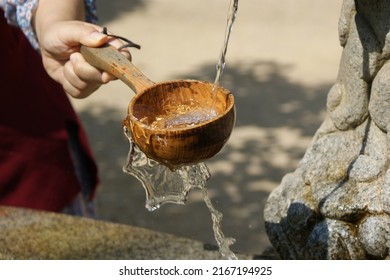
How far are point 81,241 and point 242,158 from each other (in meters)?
2.31

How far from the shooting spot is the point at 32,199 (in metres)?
2.85

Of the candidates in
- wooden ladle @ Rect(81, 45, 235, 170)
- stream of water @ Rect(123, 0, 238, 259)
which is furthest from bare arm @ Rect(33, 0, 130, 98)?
stream of water @ Rect(123, 0, 238, 259)

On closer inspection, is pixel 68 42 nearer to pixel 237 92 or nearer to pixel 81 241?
pixel 81 241

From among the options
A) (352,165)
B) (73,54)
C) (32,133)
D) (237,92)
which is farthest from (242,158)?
(352,165)

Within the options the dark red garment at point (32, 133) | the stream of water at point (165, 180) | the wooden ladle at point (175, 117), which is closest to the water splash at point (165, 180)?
the stream of water at point (165, 180)

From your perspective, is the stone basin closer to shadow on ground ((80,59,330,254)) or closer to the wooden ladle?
the wooden ladle

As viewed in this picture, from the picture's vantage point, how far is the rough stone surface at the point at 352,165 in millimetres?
1913

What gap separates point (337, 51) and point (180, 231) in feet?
7.01

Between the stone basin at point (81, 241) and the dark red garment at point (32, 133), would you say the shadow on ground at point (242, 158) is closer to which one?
the dark red garment at point (32, 133)

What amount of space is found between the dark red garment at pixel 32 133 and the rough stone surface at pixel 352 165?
993 mm

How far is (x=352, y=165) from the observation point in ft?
6.61

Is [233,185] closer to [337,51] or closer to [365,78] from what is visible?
[337,51]

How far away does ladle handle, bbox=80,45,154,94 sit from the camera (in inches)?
72.6

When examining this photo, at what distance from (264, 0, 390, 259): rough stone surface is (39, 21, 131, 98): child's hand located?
567mm
